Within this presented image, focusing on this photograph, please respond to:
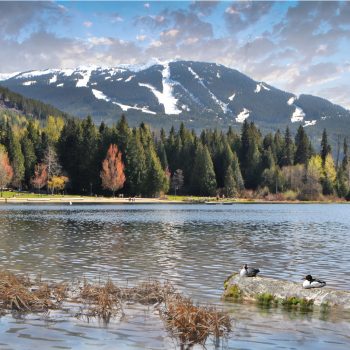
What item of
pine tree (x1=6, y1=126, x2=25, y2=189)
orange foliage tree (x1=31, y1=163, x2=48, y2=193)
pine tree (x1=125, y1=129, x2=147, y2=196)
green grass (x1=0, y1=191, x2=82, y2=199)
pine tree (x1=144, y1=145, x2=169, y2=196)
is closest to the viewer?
green grass (x1=0, y1=191, x2=82, y2=199)

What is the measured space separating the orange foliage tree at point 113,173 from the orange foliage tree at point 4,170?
2644cm

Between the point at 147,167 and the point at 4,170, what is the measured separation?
40.2 meters

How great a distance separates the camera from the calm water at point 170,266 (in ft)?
55.0

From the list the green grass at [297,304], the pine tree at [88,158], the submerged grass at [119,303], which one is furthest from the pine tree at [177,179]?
the green grass at [297,304]

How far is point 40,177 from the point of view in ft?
517

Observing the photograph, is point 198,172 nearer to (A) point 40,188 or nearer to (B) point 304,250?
(A) point 40,188

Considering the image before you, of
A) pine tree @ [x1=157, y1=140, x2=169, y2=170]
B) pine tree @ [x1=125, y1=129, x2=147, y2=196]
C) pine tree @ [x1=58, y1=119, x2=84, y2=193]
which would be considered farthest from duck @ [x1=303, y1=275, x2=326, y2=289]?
pine tree @ [x1=157, y1=140, x2=169, y2=170]

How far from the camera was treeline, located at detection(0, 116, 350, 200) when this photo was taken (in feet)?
517

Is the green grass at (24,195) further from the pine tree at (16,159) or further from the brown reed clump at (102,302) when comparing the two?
the brown reed clump at (102,302)

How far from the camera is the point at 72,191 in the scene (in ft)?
539

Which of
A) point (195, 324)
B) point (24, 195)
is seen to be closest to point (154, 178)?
point (24, 195)

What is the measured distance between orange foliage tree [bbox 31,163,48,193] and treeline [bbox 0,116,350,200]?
0.57ft

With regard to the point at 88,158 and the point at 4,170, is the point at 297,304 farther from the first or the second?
the point at 88,158

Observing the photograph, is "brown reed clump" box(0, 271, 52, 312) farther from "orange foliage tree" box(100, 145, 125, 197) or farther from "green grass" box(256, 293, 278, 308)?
"orange foliage tree" box(100, 145, 125, 197)
